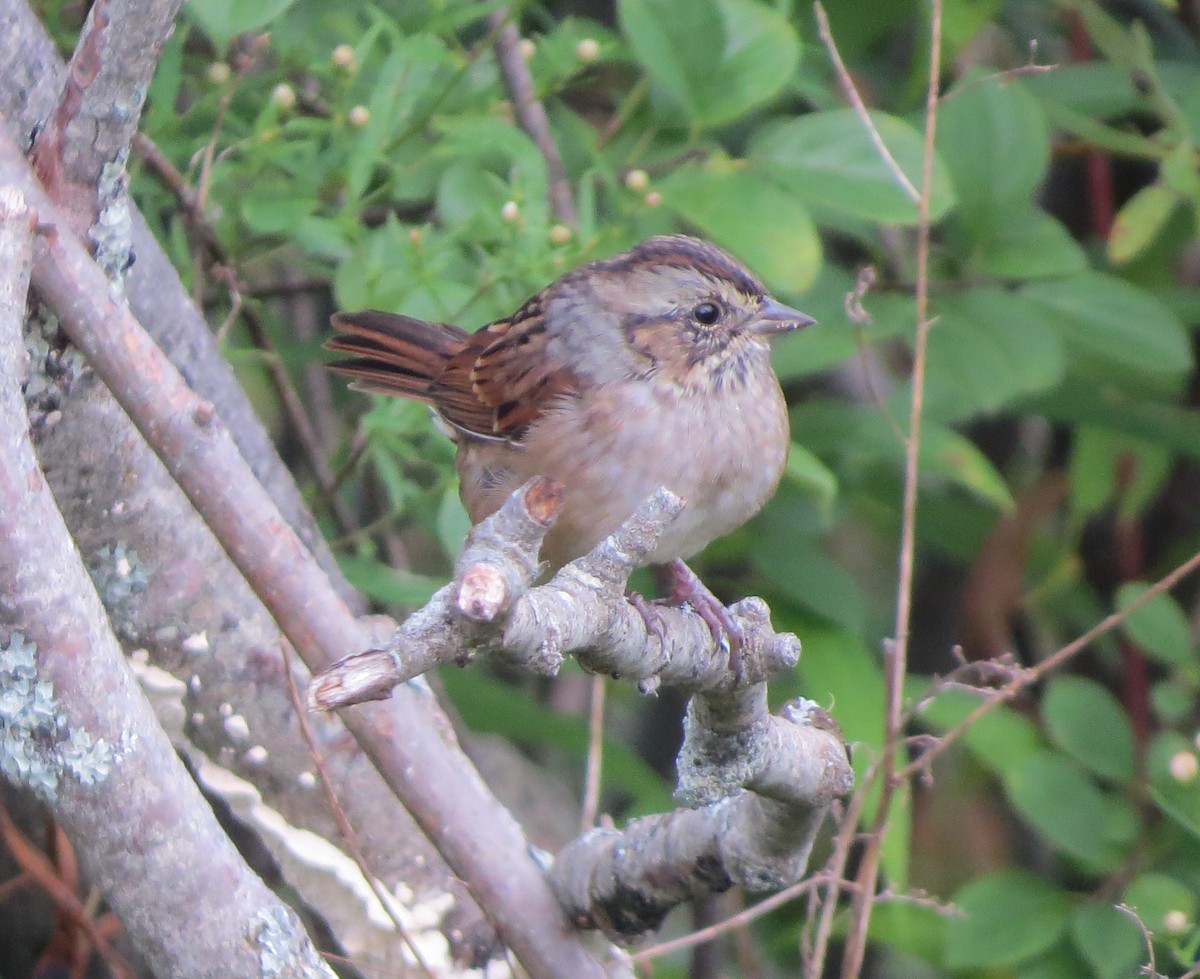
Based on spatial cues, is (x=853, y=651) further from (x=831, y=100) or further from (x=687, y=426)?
(x=831, y=100)

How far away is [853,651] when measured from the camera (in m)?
3.13

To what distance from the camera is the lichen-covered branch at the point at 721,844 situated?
1.98 meters

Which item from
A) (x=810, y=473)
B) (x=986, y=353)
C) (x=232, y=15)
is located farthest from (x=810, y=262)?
(x=232, y=15)

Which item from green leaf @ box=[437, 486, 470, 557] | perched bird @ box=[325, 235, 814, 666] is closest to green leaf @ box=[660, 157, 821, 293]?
perched bird @ box=[325, 235, 814, 666]

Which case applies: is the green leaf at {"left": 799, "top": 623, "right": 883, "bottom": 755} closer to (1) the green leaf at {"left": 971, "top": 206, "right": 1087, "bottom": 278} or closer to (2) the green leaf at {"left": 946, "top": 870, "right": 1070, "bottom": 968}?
(2) the green leaf at {"left": 946, "top": 870, "right": 1070, "bottom": 968}

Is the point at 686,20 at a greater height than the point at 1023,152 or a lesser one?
greater

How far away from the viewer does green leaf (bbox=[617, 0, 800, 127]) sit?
272 cm

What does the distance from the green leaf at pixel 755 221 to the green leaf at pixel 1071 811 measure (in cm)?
105

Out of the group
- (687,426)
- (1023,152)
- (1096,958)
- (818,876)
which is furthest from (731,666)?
(1023,152)

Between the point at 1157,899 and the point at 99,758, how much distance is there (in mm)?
1832

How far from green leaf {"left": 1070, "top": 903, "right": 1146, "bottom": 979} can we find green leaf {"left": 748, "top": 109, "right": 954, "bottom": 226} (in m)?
1.27

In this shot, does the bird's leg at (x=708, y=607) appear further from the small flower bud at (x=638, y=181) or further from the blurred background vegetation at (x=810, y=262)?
the small flower bud at (x=638, y=181)

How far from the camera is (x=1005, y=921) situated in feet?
9.64

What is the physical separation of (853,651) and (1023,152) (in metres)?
1.02
